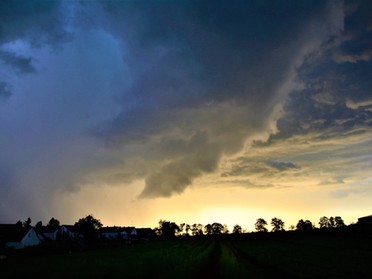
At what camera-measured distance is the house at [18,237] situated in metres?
92.3

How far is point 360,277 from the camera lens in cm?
2122

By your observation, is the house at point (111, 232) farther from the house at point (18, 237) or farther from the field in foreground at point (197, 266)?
the field in foreground at point (197, 266)

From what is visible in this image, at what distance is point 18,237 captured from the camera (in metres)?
95.6

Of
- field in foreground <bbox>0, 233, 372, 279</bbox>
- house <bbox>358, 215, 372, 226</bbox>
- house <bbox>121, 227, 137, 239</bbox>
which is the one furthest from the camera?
house <bbox>121, 227, 137, 239</bbox>

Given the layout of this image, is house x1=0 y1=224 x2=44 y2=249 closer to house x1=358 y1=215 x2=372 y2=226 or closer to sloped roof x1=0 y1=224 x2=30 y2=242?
sloped roof x1=0 y1=224 x2=30 y2=242

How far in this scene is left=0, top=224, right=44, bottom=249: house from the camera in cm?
9231

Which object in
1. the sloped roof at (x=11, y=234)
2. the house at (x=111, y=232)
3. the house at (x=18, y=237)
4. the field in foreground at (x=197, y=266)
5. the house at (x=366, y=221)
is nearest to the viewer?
the field in foreground at (x=197, y=266)

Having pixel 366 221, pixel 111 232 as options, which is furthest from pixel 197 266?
pixel 111 232

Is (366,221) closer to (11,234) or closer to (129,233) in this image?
(11,234)

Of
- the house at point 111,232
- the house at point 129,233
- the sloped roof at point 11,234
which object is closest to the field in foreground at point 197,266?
the sloped roof at point 11,234

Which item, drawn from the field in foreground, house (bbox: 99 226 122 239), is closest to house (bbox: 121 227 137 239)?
house (bbox: 99 226 122 239)

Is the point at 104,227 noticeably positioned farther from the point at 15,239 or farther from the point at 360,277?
the point at 360,277

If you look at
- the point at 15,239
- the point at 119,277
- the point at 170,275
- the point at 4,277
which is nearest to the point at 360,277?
the point at 170,275

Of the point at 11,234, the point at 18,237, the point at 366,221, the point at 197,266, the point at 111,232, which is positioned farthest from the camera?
the point at 111,232
